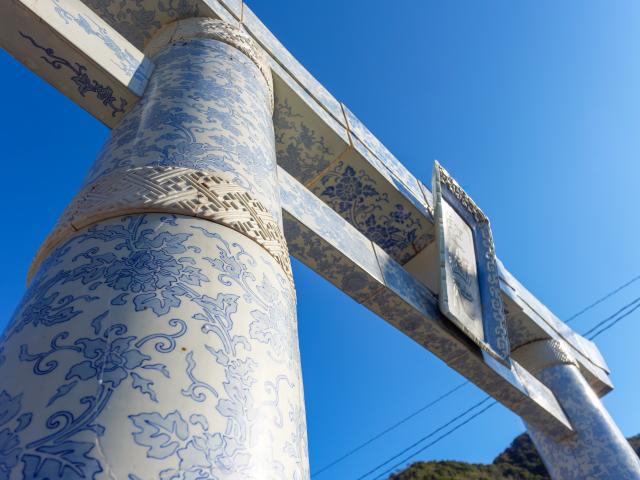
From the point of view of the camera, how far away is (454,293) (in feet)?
9.85

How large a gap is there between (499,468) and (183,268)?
18.7 metres

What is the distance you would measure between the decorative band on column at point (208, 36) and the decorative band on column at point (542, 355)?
3204 millimetres

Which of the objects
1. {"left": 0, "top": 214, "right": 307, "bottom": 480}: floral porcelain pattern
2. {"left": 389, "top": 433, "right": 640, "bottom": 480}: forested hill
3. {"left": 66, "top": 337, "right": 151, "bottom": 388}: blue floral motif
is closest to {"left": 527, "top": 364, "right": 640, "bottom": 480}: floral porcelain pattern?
{"left": 0, "top": 214, "right": 307, "bottom": 480}: floral porcelain pattern

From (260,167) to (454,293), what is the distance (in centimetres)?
192

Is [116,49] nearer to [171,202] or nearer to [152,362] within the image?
[171,202]

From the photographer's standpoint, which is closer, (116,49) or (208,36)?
(116,49)

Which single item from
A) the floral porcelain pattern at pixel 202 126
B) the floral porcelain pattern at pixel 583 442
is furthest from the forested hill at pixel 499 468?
the floral porcelain pattern at pixel 202 126

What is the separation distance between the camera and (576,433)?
363 cm

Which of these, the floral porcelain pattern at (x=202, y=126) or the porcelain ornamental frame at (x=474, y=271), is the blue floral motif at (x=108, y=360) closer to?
the floral porcelain pattern at (x=202, y=126)

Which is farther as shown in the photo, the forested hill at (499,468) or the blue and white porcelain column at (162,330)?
the forested hill at (499,468)

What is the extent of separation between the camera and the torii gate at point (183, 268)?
2.16 feet

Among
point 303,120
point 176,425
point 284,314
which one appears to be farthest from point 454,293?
point 176,425

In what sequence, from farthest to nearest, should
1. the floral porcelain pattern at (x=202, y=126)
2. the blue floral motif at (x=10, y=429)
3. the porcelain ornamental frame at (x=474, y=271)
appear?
the porcelain ornamental frame at (x=474, y=271) → the floral porcelain pattern at (x=202, y=126) → the blue floral motif at (x=10, y=429)

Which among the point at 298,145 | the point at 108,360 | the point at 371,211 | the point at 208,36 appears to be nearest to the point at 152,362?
the point at 108,360
